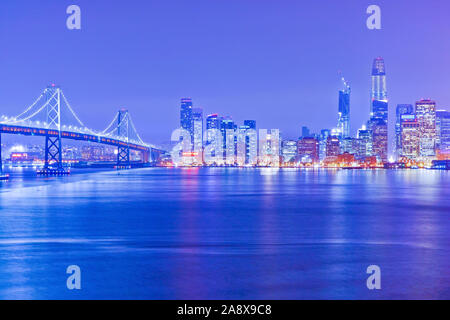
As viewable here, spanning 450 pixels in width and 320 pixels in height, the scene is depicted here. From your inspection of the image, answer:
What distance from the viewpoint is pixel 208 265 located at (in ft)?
48.3

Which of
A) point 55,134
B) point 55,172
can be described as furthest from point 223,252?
point 55,172

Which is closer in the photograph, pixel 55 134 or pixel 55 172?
pixel 55 134

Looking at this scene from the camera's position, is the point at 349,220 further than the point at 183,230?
Yes

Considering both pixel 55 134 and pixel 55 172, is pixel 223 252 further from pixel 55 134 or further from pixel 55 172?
pixel 55 172

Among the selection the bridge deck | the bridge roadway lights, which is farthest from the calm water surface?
the bridge roadway lights

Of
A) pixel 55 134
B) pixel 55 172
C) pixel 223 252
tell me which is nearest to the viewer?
pixel 223 252

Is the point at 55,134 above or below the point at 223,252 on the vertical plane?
above

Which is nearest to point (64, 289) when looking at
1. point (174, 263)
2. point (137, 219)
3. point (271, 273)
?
point (174, 263)

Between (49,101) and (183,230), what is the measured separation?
86.2 m

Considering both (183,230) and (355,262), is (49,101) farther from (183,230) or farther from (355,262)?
(355,262)

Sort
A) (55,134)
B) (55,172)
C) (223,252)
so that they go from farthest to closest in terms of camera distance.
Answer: (55,172)
(55,134)
(223,252)

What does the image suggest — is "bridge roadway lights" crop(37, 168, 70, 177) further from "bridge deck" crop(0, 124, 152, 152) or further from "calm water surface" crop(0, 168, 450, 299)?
"calm water surface" crop(0, 168, 450, 299)

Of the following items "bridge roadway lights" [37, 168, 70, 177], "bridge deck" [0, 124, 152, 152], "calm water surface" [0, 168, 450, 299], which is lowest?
"calm water surface" [0, 168, 450, 299]
